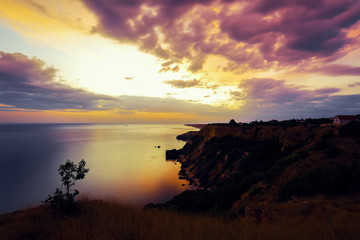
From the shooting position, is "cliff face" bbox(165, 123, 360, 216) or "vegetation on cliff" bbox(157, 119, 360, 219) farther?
"cliff face" bbox(165, 123, 360, 216)

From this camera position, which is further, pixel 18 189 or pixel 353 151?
pixel 18 189

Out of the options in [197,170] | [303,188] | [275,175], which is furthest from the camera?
[197,170]

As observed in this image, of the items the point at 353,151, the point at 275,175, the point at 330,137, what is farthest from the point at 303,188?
the point at 330,137

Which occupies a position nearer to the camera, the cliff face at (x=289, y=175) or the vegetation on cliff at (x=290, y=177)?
the vegetation on cliff at (x=290, y=177)

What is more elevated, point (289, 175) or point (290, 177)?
point (290, 177)

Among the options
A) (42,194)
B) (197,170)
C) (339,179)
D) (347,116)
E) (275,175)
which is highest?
(347,116)

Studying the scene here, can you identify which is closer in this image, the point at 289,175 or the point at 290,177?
the point at 290,177

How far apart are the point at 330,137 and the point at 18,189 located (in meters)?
76.7

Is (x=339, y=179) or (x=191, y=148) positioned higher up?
(x=339, y=179)

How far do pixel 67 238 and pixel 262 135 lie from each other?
167ft

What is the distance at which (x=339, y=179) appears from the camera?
9.20 meters

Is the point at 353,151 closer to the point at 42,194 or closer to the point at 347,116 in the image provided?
the point at 347,116

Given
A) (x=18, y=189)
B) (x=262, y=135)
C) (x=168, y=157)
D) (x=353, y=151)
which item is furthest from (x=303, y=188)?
(x=168, y=157)

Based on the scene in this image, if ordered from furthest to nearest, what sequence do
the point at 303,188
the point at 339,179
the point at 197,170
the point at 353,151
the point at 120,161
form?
the point at 120,161, the point at 197,170, the point at 353,151, the point at 303,188, the point at 339,179
